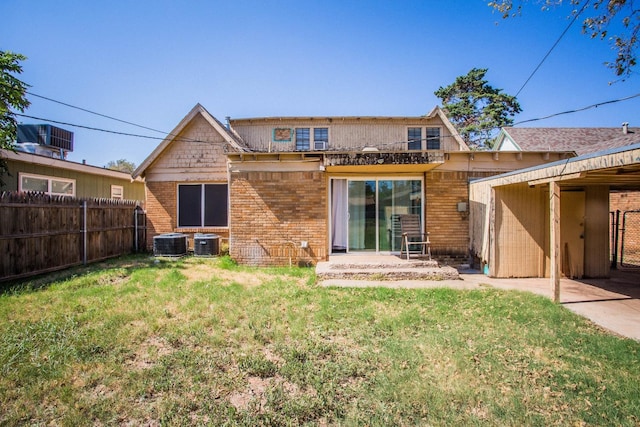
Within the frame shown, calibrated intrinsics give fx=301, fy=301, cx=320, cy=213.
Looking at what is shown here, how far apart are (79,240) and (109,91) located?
5504mm

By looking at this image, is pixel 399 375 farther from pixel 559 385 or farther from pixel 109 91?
pixel 109 91

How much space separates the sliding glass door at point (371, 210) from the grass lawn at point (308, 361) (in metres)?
3.26

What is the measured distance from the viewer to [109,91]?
1078 centimetres

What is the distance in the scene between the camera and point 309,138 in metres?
16.1

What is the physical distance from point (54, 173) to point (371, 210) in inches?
506

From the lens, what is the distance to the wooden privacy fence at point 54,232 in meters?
6.98

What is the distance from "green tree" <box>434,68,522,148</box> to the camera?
29172 mm

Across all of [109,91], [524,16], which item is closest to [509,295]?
[524,16]

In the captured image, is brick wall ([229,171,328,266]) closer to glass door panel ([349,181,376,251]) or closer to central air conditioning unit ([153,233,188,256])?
glass door panel ([349,181,376,251])

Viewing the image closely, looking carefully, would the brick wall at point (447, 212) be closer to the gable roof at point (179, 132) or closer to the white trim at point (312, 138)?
the gable roof at point (179, 132)

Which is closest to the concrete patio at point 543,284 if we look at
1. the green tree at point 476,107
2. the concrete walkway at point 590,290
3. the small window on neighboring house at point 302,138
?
the concrete walkway at point 590,290

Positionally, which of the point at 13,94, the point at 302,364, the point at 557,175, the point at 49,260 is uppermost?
the point at 13,94

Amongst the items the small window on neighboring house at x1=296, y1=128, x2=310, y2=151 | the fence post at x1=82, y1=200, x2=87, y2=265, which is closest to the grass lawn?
the fence post at x1=82, y1=200, x2=87, y2=265

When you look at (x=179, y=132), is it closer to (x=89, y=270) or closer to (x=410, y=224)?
(x=89, y=270)
